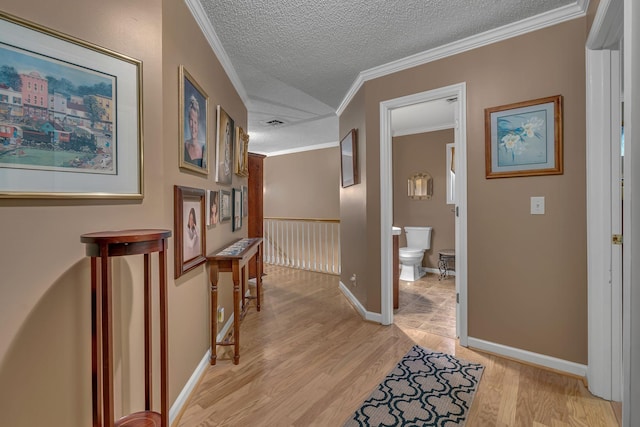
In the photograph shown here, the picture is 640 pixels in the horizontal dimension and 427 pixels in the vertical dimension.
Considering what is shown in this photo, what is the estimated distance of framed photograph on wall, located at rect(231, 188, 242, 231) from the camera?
3006mm

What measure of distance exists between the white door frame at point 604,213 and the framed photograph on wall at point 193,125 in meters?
2.30

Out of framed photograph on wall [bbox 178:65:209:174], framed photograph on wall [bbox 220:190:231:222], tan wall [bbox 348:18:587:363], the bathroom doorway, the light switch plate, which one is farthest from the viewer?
the bathroom doorway

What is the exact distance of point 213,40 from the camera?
219 centimetres

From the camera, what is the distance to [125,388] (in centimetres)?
130

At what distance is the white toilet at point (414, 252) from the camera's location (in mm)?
4422

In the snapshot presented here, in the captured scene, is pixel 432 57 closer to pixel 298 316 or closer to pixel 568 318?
pixel 568 318

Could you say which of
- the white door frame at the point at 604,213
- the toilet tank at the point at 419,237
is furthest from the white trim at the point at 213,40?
the toilet tank at the point at 419,237

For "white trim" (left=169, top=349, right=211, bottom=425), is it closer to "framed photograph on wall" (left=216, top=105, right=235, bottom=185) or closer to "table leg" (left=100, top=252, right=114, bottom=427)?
"table leg" (left=100, top=252, right=114, bottom=427)

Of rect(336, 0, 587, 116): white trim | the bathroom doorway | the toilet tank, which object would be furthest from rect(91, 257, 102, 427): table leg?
the toilet tank

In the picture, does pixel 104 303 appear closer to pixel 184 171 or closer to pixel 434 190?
pixel 184 171

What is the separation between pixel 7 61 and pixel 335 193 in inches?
197

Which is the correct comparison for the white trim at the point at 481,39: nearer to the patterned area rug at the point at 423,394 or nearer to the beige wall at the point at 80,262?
the beige wall at the point at 80,262

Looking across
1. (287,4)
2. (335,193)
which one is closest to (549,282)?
(287,4)

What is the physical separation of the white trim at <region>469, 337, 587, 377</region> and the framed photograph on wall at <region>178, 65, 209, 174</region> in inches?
94.7
